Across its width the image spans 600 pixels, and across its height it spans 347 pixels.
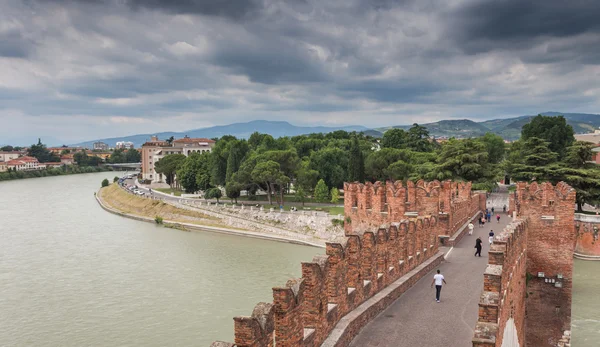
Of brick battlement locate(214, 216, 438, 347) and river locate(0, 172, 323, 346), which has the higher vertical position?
brick battlement locate(214, 216, 438, 347)

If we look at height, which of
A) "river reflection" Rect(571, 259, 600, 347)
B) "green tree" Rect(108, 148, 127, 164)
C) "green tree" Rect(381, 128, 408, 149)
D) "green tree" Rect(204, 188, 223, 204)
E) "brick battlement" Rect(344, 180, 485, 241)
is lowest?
"river reflection" Rect(571, 259, 600, 347)

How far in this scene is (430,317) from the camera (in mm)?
9820

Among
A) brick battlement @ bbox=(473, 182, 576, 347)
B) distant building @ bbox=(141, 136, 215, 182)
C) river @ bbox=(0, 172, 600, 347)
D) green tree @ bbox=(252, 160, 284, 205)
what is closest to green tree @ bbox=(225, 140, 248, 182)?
green tree @ bbox=(252, 160, 284, 205)

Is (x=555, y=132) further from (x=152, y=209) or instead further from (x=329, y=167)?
(x=152, y=209)

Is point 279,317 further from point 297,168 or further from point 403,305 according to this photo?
point 297,168

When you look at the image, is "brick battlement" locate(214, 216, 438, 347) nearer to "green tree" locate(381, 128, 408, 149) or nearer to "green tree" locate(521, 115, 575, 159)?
"green tree" locate(521, 115, 575, 159)

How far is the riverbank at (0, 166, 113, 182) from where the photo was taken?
105m

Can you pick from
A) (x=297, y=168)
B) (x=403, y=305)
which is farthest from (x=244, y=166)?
(x=403, y=305)

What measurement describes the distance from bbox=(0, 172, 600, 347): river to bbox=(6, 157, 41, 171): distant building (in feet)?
308

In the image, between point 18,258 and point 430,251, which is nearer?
point 430,251

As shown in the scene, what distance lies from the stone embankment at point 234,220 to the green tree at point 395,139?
102ft

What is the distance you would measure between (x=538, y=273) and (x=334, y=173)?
3602 cm

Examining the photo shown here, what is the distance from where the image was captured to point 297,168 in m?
49.8

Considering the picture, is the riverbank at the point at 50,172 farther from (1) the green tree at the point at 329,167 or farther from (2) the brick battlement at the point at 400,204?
(2) the brick battlement at the point at 400,204
